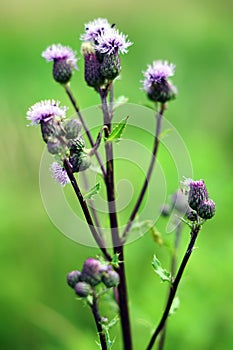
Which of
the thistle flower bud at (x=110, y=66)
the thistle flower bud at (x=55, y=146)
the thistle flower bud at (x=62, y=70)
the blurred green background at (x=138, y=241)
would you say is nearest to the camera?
the thistle flower bud at (x=55, y=146)

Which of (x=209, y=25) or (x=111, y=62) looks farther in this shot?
(x=209, y=25)

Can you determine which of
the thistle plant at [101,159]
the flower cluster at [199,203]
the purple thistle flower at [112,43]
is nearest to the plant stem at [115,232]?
the thistle plant at [101,159]

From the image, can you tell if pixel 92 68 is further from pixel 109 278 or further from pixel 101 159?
pixel 109 278

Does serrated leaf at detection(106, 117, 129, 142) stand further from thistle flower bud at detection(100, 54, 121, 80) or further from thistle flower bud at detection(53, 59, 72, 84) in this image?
thistle flower bud at detection(53, 59, 72, 84)

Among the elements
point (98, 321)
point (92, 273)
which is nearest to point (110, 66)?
point (92, 273)

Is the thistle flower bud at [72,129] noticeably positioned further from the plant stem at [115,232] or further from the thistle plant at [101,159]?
the plant stem at [115,232]

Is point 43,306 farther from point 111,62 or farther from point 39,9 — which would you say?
point 39,9

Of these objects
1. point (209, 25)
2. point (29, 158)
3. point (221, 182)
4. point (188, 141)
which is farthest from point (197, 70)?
point (29, 158)

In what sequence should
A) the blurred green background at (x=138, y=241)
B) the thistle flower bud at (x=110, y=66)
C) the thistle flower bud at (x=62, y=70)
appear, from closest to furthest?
the thistle flower bud at (x=110, y=66) → the thistle flower bud at (x=62, y=70) → the blurred green background at (x=138, y=241)
